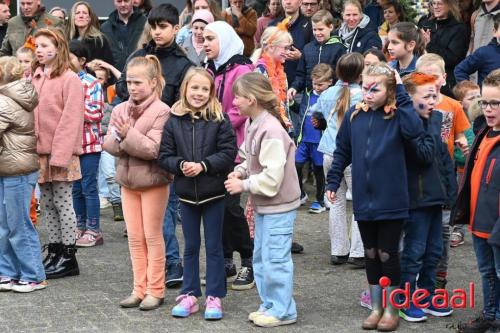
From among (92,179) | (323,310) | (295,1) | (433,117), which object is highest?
(295,1)

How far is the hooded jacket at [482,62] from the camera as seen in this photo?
35.2 ft

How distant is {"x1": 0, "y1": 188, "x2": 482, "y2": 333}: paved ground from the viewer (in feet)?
23.6

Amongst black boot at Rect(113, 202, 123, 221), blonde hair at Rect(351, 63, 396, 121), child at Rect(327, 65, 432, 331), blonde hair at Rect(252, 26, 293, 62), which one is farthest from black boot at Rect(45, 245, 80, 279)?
blonde hair at Rect(351, 63, 396, 121)

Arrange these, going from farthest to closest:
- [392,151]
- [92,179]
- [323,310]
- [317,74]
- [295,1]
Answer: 1. [295,1]
2. [317,74]
3. [92,179]
4. [323,310]
5. [392,151]

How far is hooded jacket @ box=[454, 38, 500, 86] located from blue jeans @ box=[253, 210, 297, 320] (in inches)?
165

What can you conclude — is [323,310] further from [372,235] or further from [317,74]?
[317,74]

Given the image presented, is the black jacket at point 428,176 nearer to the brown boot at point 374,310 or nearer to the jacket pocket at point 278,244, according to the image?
the brown boot at point 374,310

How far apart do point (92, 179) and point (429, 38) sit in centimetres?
452

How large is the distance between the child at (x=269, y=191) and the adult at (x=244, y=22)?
5781mm

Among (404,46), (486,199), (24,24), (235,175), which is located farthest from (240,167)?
(24,24)

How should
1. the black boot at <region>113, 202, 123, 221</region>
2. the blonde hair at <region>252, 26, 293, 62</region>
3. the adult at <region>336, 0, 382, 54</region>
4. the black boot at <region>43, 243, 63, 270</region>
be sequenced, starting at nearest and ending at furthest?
the black boot at <region>43, 243, 63, 270</region> < the blonde hair at <region>252, 26, 293, 62</region> < the black boot at <region>113, 202, 123, 221</region> < the adult at <region>336, 0, 382, 54</region>

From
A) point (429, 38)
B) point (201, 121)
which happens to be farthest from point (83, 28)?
point (201, 121)

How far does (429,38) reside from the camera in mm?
12211

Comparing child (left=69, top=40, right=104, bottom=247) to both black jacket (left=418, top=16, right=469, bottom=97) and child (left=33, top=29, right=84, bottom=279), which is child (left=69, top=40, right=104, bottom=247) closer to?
child (left=33, top=29, right=84, bottom=279)
